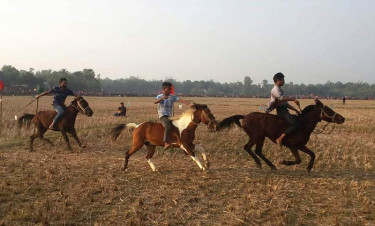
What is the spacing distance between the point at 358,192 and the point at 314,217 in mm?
1867

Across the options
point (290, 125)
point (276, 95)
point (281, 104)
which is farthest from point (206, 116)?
point (290, 125)

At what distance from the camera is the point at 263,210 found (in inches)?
230

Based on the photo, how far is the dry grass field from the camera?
560cm

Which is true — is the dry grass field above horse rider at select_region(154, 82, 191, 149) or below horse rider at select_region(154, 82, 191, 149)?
below

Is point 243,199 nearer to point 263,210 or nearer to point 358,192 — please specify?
point 263,210

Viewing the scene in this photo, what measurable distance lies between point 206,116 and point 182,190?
2083 millimetres

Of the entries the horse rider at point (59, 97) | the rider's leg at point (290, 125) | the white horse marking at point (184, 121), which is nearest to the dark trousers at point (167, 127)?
the white horse marking at point (184, 121)

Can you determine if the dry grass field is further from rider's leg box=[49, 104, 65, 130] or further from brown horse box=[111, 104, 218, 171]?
rider's leg box=[49, 104, 65, 130]

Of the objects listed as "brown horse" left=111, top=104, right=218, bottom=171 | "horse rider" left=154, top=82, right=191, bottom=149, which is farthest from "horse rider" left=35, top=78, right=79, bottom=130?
"horse rider" left=154, top=82, right=191, bottom=149

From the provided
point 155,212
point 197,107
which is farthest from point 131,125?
→ point 155,212

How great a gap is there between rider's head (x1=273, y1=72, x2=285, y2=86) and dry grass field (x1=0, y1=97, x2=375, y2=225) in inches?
95.5

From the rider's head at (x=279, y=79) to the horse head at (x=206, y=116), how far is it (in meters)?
2.16

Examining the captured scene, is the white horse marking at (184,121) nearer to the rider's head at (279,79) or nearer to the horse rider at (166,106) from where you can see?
the horse rider at (166,106)

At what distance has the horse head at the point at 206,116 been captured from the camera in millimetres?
8062
